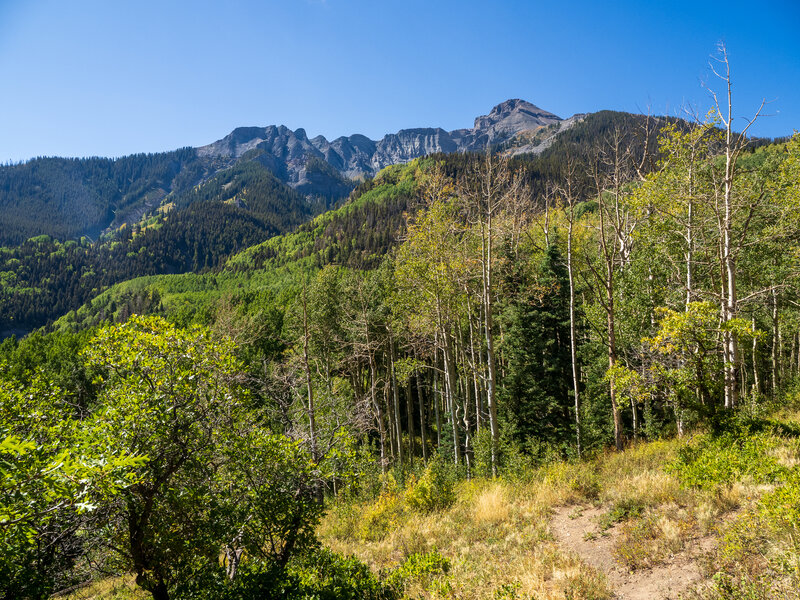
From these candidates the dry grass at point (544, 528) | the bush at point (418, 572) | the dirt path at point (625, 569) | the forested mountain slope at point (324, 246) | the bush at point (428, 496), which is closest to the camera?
the dirt path at point (625, 569)

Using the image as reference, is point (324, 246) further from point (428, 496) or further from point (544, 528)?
point (544, 528)

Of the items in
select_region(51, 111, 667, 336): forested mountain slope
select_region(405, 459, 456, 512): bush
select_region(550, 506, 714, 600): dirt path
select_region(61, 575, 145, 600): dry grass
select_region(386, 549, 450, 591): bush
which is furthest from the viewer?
select_region(51, 111, 667, 336): forested mountain slope

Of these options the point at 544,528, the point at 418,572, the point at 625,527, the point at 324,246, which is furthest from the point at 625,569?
the point at 324,246

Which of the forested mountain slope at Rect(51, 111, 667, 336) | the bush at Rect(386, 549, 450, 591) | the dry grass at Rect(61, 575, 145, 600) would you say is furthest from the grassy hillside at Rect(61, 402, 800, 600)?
the forested mountain slope at Rect(51, 111, 667, 336)

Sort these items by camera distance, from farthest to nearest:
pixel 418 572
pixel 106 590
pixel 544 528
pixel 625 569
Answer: pixel 106 590, pixel 544 528, pixel 418 572, pixel 625 569

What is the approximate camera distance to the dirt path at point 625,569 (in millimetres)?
5340

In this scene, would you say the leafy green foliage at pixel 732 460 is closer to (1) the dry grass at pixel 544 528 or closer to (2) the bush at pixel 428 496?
(1) the dry grass at pixel 544 528

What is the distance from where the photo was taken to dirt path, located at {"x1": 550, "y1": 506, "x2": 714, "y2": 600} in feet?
17.5

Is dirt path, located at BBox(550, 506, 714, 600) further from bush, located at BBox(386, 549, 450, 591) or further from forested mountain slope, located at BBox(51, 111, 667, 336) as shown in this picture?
forested mountain slope, located at BBox(51, 111, 667, 336)

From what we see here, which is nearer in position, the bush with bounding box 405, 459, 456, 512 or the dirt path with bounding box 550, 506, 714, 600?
the dirt path with bounding box 550, 506, 714, 600

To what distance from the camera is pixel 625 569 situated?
20.2ft

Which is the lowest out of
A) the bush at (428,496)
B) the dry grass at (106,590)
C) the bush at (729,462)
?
the dry grass at (106,590)

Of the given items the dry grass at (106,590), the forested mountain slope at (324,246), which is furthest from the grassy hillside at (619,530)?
the forested mountain slope at (324,246)

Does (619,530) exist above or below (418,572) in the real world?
above
